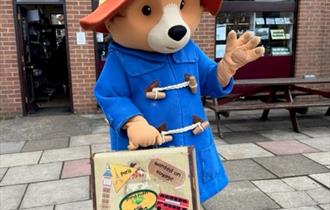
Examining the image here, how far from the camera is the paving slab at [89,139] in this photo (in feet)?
17.8

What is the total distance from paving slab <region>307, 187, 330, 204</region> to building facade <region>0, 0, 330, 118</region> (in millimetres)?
4170

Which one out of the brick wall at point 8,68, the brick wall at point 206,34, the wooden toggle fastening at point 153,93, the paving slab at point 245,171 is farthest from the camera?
the brick wall at point 206,34

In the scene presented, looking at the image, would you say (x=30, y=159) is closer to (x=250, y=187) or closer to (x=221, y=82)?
(x=250, y=187)

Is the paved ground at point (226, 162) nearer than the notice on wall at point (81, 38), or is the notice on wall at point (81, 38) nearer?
the paved ground at point (226, 162)

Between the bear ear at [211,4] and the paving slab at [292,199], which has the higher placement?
the bear ear at [211,4]

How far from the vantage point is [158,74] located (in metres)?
2.22

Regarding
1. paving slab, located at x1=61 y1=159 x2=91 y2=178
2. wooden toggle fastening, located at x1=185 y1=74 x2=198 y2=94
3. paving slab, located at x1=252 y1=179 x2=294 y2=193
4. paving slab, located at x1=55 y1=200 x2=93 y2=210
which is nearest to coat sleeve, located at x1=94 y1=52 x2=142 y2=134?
wooden toggle fastening, located at x1=185 y1=74 x2=198 y2=94

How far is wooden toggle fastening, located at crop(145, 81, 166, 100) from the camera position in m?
2.19

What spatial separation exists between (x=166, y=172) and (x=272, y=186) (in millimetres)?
2335

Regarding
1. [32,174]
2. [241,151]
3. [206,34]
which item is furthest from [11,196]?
[206,34]

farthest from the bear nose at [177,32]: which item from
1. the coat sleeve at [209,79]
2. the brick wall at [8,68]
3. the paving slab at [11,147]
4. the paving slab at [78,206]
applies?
the brick wall at [8,68]

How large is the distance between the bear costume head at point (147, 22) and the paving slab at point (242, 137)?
3467 millimetres

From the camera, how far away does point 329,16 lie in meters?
7.74

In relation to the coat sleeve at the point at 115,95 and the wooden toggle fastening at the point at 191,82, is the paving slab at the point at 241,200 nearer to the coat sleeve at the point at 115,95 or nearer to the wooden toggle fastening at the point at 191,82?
the wooden toggle fastening at the point at 191,82
